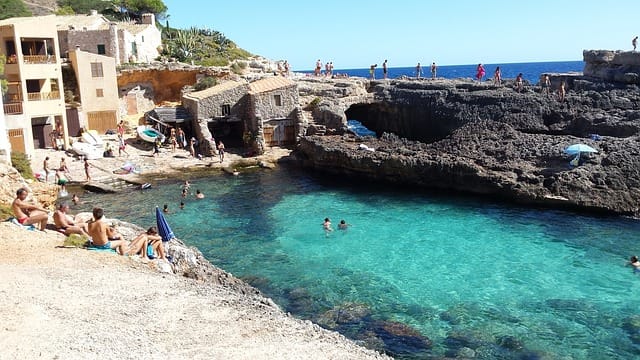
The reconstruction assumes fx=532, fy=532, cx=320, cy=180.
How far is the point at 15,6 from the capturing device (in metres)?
68.1

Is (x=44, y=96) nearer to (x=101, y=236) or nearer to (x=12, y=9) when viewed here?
(x=101, y=236)

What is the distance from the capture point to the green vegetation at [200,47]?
60.8 meters

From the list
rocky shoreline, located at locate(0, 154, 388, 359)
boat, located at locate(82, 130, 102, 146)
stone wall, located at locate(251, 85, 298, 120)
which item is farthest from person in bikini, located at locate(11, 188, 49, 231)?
stone wall, located at locate(251, 85, 298, 120)

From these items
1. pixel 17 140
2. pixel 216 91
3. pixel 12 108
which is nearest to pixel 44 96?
pixel 12 108

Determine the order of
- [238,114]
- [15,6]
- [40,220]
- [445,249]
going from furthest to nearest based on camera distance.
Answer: [15,6]
[238,114]
[445,249]
[40,220]

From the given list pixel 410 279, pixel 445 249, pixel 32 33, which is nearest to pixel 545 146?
pixel 445 249

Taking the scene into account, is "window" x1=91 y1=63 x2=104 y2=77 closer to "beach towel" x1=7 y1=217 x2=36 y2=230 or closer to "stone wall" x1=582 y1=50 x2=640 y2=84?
"beach towel" x1=7 y1=217 x2=36 y2=230

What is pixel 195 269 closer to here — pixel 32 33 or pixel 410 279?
pixel 410 279

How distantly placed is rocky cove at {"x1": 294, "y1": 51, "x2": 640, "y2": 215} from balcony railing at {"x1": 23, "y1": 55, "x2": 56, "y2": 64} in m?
19.8

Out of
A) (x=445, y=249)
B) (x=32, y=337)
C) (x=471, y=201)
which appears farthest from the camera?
(x=471, y=201)

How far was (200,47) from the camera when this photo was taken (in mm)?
67875

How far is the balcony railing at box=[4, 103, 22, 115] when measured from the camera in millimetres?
36031

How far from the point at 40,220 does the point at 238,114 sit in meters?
28.3

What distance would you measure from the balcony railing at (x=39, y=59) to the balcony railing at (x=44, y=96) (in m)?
2.28
